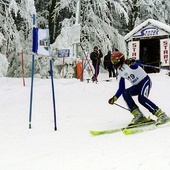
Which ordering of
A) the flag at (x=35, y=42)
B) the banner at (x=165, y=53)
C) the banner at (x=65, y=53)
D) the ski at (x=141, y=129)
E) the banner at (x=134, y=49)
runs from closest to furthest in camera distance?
the ski at (x=141, y=129) < the flag at (x=35, y=42) < the banner at (x=65, y=53) < the banner at (x=165, y=53) < the banner at (x=134, y=49)

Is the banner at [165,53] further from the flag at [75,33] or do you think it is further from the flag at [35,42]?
the flag at [35,42]

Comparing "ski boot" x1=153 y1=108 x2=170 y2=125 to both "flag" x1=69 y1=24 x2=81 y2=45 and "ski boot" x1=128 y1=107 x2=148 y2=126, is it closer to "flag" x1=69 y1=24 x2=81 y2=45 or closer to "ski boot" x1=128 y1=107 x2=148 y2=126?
"ski boot" x1=128 y1=107 x2=148 y2=126

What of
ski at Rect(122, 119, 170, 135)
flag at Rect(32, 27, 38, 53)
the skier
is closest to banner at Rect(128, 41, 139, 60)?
flag at Rect(32, 27, 38, 53)

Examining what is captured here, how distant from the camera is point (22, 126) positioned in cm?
852

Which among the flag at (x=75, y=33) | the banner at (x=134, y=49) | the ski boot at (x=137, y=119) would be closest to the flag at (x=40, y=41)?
the ski boot at (x=137, y=119)

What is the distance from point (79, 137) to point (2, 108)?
174 inches

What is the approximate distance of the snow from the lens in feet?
17.1

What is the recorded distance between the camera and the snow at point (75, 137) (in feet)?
17.1

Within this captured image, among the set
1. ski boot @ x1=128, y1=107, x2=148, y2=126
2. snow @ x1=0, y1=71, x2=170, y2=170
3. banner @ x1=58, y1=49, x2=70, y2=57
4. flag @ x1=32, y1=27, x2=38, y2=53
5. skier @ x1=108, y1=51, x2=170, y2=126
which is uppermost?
flag @ x1=32, y1=27, x2=38, y2=53

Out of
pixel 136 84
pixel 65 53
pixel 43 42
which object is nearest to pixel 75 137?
pixel 136 84

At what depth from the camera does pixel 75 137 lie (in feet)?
23.5

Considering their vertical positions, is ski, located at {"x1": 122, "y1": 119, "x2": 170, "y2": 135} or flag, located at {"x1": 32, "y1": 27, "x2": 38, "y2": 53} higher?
flag, located at {"x1": 32, "y1": 27, "x2": 38, "y2": 53}

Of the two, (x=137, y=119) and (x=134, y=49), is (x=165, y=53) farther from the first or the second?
(x=137, y=119)

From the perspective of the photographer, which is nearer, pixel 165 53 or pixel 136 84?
pixel 136 84
